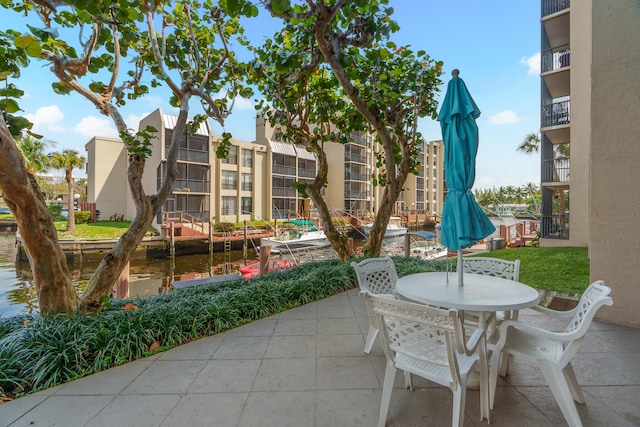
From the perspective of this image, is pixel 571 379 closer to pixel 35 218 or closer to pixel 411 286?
pixel 411 286

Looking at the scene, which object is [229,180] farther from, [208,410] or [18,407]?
[208,410]

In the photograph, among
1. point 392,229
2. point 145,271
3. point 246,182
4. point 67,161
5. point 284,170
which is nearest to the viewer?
point 145,271

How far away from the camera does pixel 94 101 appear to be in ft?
15.5

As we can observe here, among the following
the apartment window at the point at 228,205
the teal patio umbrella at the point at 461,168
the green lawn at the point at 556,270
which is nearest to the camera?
the teal patio umbrella at the point at 461,168

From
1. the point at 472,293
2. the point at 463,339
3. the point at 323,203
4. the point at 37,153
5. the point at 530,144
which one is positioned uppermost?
the point at 530,144

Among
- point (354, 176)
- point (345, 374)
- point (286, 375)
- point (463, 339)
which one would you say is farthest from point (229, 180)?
point (463, 339)

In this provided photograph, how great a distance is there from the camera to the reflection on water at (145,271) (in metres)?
11.9

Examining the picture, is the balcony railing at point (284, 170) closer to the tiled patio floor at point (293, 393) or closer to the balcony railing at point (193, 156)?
the balcony railing at point (193, 156)

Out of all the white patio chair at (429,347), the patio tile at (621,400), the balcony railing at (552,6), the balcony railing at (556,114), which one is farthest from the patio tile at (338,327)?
the balcony railing at (552,6)

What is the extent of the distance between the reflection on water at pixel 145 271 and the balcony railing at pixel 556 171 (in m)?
11.4

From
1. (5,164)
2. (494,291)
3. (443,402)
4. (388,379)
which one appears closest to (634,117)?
(494,291)

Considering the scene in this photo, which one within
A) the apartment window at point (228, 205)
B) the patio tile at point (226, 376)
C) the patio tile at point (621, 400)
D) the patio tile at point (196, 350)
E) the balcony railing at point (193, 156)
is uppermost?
the balcony railing at point (193, 156)

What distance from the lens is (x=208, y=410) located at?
2.34 metres

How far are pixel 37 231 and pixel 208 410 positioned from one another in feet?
9.89
